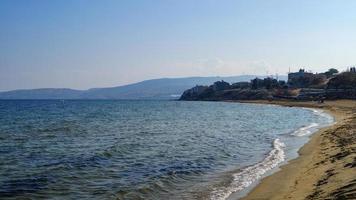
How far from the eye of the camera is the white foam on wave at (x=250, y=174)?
54.1ft

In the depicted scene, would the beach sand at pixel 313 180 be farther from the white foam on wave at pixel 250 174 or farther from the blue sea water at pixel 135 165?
the blue sea water at pixel 135 165

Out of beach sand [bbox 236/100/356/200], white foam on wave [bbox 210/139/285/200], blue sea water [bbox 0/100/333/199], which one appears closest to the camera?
beach sand [bbox 236/100/356/200]

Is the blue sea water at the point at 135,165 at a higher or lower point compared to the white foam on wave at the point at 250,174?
higher

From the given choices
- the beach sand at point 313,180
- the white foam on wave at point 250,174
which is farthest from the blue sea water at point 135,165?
the beach sand at point 313,180

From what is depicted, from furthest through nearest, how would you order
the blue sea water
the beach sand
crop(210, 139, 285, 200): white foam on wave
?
the blue sea water
crop(210, 139, 285, 200): white foam on wave
the beach sand

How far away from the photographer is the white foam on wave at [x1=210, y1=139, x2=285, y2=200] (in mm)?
16500

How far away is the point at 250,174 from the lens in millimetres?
20156

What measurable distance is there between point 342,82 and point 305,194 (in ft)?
458

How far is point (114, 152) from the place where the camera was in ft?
85.8

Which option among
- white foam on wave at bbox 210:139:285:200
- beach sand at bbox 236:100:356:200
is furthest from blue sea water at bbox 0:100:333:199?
beach sand at bbox 236:100:356:200

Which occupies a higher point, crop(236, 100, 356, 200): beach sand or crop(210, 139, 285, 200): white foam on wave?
crop(236, 100, 356, 200): beach sand

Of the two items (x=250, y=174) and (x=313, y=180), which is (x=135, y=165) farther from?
(x=313, y=180)

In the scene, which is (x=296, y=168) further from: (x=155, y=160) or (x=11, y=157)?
(x=11, y=157)

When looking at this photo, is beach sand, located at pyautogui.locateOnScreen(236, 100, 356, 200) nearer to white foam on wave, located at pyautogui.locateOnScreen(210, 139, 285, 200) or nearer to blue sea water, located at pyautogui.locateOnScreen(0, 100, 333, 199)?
white foam on wave, located at pyautogui.locateOnScreen(210, 139, 285, 200)
